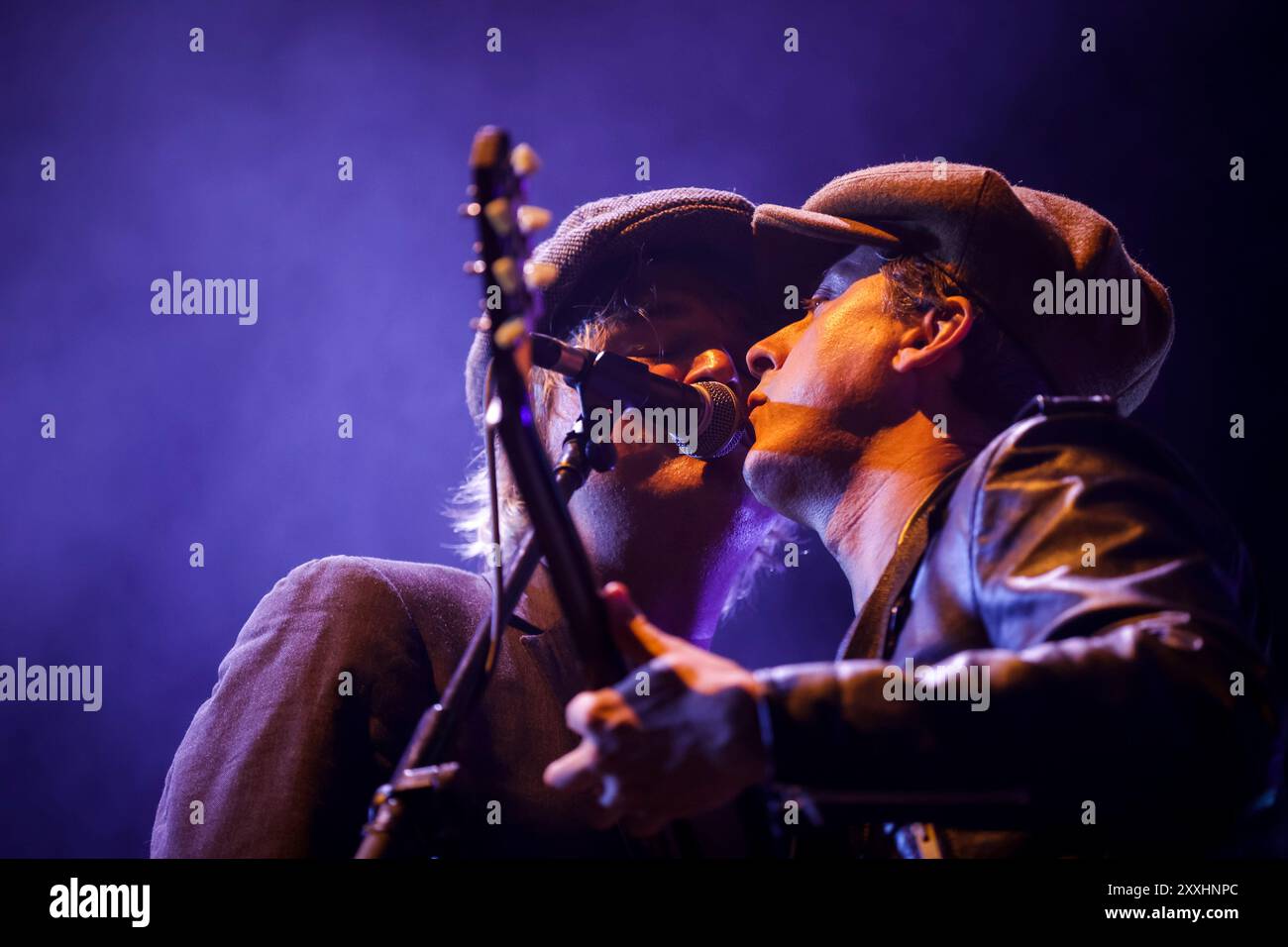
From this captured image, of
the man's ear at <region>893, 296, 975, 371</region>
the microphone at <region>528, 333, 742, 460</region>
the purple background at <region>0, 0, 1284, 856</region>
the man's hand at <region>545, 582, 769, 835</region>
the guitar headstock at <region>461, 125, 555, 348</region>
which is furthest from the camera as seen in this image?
the purple background at <region>0, 0, 1284, 856</region>

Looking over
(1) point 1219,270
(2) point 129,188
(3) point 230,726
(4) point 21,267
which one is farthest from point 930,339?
(4) point 21,267

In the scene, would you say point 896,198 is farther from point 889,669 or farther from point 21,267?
point 21,267

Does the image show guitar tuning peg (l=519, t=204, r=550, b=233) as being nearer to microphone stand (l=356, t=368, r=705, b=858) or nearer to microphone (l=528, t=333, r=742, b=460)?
microphone stand (l=356, t=368, r=705, b=858)

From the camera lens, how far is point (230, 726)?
2.25 m

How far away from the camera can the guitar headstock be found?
4.50 feet

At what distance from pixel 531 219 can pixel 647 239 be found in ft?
5.57

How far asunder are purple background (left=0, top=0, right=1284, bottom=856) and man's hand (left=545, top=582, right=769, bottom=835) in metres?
2.83

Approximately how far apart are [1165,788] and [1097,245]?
1.57 m

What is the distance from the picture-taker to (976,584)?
5.61ft

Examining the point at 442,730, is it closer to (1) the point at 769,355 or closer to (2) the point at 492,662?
(2) the point at 492,662

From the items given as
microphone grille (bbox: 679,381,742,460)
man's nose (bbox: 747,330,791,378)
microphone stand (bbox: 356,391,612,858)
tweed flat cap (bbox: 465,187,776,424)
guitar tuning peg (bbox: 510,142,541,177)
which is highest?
tweed flat cap (bbox: 465,187,776,424)

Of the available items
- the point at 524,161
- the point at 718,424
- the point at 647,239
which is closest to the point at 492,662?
the point at 524,161

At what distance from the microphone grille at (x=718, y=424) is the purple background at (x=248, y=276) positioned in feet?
5.96

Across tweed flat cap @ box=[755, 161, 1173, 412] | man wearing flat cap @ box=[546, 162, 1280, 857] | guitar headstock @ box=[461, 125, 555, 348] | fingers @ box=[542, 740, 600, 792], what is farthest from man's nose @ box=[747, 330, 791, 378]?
fingers @ box=[542, 740, 600, 792]
